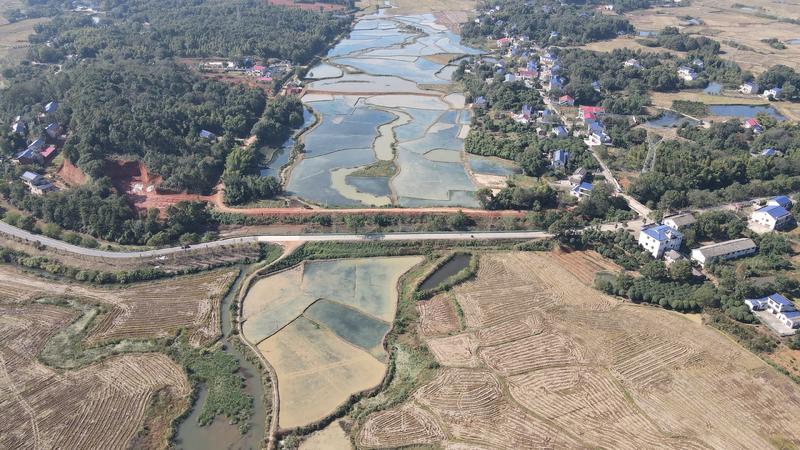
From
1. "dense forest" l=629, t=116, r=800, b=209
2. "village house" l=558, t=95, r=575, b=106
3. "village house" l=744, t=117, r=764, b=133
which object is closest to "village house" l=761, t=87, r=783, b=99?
"village house" l=744, t=117, r=764, b=133

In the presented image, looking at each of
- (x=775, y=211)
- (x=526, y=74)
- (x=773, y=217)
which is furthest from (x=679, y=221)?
(x=526, y=74)

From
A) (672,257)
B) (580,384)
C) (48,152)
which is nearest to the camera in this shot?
(580,384)

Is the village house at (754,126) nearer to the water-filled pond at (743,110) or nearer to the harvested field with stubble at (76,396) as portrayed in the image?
the water-filled pond at (743,110)

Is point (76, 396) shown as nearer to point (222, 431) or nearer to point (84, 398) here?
point (84, 398)

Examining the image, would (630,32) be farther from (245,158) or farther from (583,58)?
(245,158)

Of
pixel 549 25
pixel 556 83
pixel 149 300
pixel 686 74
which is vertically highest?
pixel 549 25

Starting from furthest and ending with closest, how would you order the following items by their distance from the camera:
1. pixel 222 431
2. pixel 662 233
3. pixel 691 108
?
pixel 691 108 → pixel 662 233 → pixel 222 431

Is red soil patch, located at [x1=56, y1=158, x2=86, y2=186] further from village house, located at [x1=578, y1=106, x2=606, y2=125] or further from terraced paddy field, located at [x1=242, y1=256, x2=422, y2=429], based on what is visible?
village house, located at [x1=578, y1=106, x2=606, y2=125]
